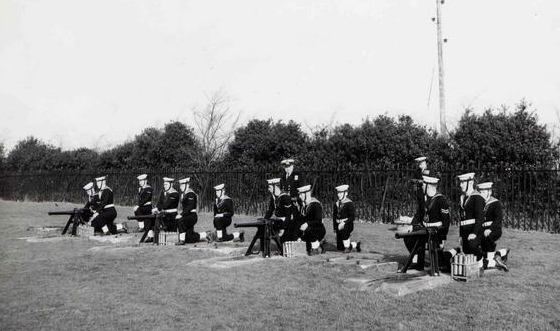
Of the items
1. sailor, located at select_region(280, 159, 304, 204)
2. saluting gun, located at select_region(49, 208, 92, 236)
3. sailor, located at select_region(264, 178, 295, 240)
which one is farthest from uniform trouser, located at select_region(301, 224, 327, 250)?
saluting gun, located at select_region(49, 208, 92, 236)

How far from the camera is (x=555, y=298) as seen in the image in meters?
7.29

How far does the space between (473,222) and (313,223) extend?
359 centimetres

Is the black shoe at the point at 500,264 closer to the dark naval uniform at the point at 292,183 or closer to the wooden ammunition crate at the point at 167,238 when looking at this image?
the dark naval uniform at the point at 292,183

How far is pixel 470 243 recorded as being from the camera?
906cm

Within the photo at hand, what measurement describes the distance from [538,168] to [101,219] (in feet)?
39.8

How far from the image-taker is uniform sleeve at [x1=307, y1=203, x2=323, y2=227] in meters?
11.8

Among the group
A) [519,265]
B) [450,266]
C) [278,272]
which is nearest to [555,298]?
[450,266]

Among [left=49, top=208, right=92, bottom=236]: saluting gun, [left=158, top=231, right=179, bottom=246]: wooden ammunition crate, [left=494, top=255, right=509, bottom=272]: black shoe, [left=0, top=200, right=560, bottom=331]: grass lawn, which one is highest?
[left=49, top=208, right=92, bottom=236]: saluting gun

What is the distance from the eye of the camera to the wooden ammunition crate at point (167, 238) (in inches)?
550

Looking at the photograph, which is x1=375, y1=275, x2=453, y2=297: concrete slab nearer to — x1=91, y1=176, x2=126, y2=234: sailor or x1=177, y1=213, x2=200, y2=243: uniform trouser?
x1=177, y1=213, x2=200, y2=243: uniform trouser

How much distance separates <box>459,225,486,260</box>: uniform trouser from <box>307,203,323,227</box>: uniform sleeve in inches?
131

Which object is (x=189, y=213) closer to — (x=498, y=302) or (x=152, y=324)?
(x=152, y=324)

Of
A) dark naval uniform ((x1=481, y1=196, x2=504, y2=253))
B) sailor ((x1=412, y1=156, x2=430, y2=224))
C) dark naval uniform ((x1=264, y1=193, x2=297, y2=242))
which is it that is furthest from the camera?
dark naval uniform ((x1=264, y1=193, x2=297, y2=242))

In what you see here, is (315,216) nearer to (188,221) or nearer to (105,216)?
(188,221)
